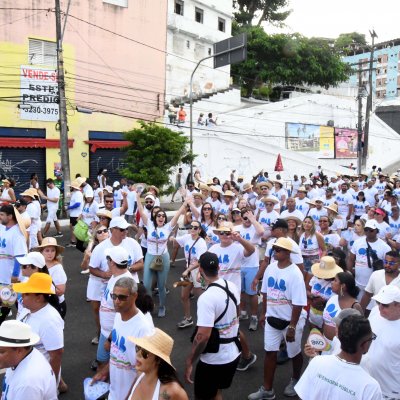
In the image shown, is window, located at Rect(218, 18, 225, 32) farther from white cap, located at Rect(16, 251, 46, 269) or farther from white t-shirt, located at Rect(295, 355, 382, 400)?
white t-shirt, located at Rect(295, 355, 382, 400)

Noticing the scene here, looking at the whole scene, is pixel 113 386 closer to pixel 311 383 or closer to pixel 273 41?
pixel 311 383

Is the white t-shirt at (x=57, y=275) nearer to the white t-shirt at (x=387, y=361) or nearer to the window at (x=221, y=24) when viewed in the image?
the white t-shirt at (x=387, y=361)

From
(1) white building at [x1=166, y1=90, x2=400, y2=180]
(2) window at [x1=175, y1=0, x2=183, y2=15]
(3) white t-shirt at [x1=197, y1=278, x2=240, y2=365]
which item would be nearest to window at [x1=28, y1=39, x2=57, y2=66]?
(1) white building at [x1=166, y1=90, x2=400, y2=180]

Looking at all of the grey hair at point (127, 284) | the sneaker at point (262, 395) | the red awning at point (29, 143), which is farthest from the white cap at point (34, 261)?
the red awning at point (29, 143)

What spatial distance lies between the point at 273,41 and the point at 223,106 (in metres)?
8.69

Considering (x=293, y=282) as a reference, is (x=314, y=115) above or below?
above

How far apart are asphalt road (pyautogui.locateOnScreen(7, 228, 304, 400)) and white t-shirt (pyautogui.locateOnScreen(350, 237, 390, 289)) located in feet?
5.54

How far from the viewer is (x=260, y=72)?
3953 centimetres

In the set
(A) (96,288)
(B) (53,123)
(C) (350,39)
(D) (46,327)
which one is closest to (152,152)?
(B) (53,123)

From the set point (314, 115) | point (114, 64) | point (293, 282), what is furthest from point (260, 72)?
point (293, 282)

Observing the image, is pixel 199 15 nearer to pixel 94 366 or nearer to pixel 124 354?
pixel 94 366

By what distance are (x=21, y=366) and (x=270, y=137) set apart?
3216 cm

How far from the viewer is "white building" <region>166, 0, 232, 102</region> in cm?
3114

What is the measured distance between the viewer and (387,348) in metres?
3.78
